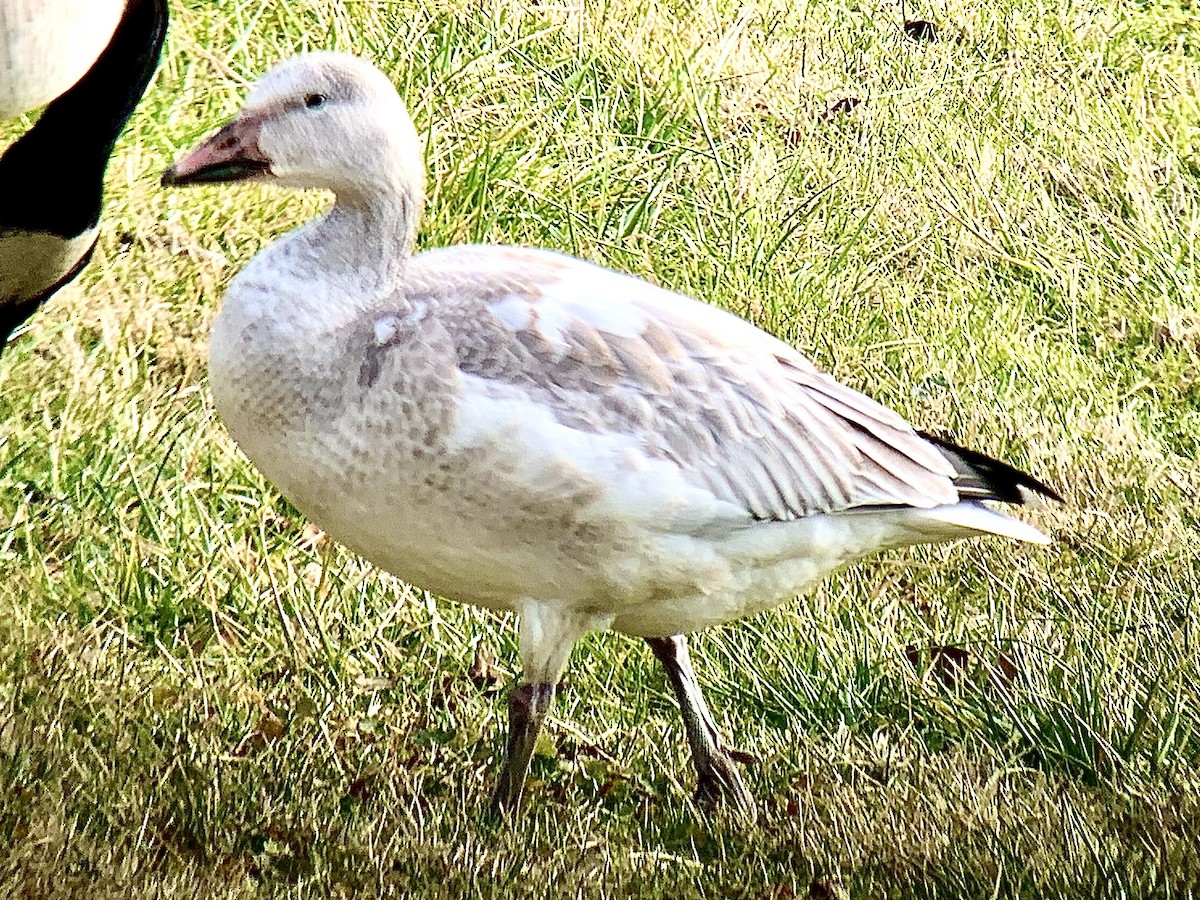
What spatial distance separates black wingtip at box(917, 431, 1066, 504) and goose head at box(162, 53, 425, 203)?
127 centimetres

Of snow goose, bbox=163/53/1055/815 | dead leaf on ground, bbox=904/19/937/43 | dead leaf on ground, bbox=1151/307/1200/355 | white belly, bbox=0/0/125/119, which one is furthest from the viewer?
dead leaf on ground, bbox=904/19/937/43

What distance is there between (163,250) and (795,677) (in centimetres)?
214

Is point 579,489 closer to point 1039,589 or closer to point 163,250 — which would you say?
point 1039,589

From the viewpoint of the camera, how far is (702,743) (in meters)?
3.58

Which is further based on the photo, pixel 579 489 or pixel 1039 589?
pixel 1039 589

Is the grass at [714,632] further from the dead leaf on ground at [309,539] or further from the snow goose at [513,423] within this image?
the snow goose at [513,423]

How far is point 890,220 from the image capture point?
17.8 ft

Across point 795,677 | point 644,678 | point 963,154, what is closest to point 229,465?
point 644,678

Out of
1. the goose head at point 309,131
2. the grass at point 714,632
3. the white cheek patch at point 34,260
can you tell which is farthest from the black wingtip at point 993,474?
the white cheek patch at point 34,260

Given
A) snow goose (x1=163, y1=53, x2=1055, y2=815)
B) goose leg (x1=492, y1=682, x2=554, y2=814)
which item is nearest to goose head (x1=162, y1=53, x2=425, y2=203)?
snow goose (x1=163, y1=53, x2=1055, y2=815)

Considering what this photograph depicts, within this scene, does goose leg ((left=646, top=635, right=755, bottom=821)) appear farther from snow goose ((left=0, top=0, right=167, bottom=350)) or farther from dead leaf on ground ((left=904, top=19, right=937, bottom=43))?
dead leaf on ground ((left=904, top=19, right=937, bottom=43))

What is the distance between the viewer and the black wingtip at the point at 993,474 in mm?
3516

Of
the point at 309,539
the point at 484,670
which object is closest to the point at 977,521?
the point at 484,670

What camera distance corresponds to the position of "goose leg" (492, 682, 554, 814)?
10.7 feet
